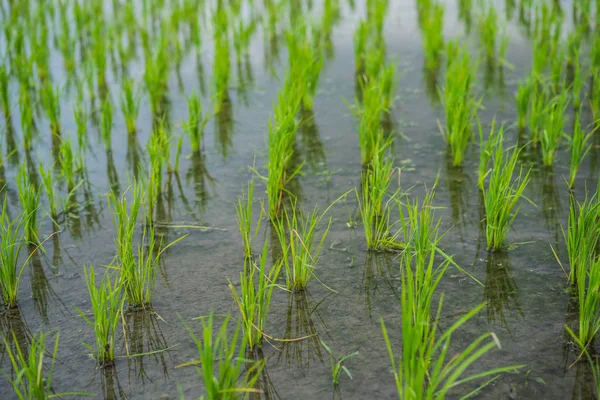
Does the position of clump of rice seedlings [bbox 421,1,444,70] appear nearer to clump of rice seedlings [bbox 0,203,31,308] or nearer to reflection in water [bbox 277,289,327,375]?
reflection in water [bbox 277,289,327,375]

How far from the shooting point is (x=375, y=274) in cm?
246

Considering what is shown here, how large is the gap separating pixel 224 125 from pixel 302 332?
208cm

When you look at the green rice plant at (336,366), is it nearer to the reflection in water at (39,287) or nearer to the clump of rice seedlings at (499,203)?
the clump of rice seedlings at (499,203)

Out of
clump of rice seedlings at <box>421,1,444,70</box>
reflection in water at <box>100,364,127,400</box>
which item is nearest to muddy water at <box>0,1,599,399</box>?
reflection in water at <box>100,364,127,400</box>

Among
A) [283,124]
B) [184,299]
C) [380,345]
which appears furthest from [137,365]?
[283,124]

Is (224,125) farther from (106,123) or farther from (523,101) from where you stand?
(523,101)

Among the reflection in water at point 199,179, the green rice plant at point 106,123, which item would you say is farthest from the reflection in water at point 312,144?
the green rice plant at point 106,123

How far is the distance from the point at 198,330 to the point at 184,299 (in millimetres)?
223

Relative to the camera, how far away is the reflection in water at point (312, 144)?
11.3 feet

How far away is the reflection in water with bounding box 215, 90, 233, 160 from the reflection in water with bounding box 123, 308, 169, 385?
57.6 inches

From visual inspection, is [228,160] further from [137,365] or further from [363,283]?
[137,365]

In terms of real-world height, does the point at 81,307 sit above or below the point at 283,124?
below

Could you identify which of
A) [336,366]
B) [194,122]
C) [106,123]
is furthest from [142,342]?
[106,123]

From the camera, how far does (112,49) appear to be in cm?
523
